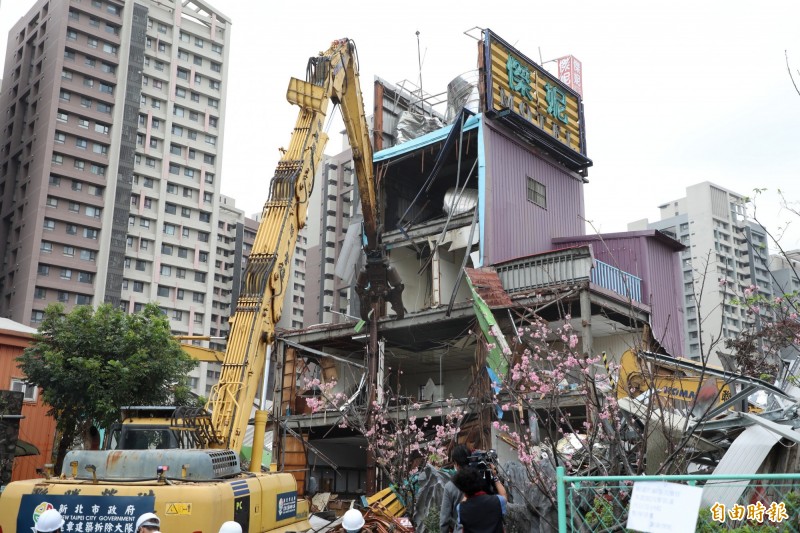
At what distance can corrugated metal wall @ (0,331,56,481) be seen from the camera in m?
30.5

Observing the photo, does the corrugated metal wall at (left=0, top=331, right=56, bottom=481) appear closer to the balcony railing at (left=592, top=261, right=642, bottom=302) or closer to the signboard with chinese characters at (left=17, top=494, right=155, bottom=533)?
the balcony railing at (left=592, top=261, right=642, bottom=302)

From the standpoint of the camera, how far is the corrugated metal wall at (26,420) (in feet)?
100

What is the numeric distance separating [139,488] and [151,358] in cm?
1821

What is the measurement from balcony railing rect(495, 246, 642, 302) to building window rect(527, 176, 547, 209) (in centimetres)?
461

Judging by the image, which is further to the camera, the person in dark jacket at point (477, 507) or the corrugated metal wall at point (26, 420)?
the corrugated metal wall at point (26, 420)

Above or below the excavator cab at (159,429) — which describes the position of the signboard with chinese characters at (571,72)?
above

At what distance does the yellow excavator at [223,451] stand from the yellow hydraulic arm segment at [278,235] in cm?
2

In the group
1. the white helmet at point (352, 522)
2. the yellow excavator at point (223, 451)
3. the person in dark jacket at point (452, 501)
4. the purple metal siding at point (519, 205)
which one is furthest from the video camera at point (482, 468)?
the purple metal siding at point (519, 205)

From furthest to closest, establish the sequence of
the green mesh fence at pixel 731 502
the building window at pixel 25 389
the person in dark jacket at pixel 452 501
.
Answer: the building window at pixel 25 389 < the person in dark jacket at pixel 452 501 < the green mesh fence at pixel 731 502

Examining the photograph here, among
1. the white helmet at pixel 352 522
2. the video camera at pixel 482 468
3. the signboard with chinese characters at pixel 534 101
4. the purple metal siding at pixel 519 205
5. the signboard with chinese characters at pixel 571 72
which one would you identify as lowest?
the white helmet at pixel 352 522

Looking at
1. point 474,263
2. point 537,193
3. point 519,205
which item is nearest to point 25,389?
point 474,263

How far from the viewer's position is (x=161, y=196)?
67.7 meters

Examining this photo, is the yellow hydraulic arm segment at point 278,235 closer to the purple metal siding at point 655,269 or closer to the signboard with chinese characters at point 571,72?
the purple metal siding at point 655,269

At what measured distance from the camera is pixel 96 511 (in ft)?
30.6
